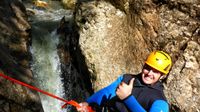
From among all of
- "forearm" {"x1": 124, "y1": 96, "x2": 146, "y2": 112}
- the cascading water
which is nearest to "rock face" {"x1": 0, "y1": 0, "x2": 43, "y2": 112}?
the cascading water

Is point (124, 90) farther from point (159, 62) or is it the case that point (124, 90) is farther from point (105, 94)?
point (105, 94)

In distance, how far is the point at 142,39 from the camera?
306 inches

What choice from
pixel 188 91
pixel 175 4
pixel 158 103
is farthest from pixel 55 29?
pixel 158 103

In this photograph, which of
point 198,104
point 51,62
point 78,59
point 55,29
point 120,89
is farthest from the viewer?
point 55,29

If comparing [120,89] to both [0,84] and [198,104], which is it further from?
[198,104]

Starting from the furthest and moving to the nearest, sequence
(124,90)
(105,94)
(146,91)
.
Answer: (105,94)
(146,91)
(124,90)

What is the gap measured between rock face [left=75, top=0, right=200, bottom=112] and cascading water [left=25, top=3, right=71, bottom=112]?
1.89 metres

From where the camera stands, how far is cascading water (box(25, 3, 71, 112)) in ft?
31.5

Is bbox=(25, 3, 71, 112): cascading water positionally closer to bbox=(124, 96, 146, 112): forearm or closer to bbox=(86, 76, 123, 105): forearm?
bbox=(86, 76, 123, 105): forearm

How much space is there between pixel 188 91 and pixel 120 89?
3684 millimetres

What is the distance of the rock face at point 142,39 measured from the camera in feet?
23.1

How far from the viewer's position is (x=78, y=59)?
349 inches

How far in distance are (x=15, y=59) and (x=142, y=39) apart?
2.71 m

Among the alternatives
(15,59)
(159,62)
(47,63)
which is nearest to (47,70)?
(47,63)
